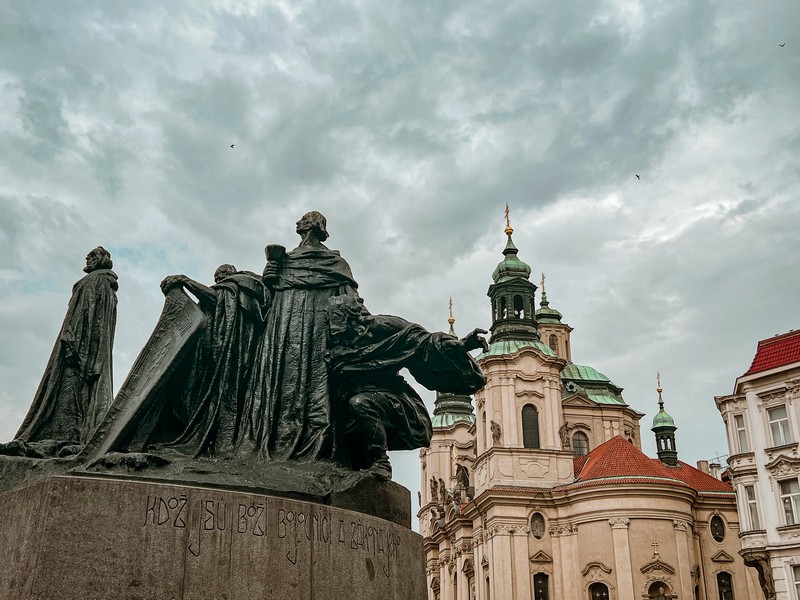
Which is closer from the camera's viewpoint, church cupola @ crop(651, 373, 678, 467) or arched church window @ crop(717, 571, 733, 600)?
arched church window @ crop(717, 571, 733, 600)

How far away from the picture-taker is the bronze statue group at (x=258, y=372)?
6844 millimetres

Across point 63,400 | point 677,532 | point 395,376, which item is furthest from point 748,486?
point 63,400

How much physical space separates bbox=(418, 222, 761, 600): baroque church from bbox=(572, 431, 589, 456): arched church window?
1189 mm

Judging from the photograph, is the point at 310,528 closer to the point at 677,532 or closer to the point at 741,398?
the point at 741,398

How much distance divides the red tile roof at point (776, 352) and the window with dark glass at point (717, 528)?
Result: 874 inches

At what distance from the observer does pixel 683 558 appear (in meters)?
44.5

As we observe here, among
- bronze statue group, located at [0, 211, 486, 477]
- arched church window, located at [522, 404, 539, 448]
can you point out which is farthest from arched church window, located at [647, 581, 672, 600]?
bronze statue group, located at [0, 211, 486, 477]

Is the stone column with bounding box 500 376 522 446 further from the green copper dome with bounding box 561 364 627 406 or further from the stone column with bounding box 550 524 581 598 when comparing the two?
the green copper dome with bounding box 561 364 627 406

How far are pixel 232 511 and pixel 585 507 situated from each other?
43.3 m

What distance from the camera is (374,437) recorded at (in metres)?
7.24

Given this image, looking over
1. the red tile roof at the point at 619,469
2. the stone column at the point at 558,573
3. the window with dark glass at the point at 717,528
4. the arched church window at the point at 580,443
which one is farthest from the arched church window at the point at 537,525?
the arched church window at the point at 580,443

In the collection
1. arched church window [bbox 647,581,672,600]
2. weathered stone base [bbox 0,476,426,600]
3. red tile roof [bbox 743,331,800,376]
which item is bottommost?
weathered stone base [bbox 0,476,426,600]

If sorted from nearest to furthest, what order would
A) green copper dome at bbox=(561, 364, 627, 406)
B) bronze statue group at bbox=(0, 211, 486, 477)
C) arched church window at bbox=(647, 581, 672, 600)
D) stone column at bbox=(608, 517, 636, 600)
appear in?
1. bronze statue group at bbox=(0, 211, 486, 477)
2. stone column at bbox=(608, 517, 636, 600)
3. arched church window at bbox=(647, 581, 672, 600)
4. green copper dome at bbox=(561, 364, 627, 406)

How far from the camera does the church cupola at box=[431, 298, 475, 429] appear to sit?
73.0 m
